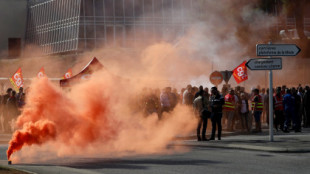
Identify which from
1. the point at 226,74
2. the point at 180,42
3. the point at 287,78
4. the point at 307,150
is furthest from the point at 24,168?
the point at 287,78

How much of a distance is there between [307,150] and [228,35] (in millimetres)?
19587

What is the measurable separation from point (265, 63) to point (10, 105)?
11051 mm

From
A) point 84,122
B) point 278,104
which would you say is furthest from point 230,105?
point 84,122

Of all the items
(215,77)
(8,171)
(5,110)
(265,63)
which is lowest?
(8,171)

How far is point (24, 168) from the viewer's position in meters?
12.5

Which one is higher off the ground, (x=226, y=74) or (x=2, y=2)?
(x=2, y=2)

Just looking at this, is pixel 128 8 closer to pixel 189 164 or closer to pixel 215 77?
pixel 215 77

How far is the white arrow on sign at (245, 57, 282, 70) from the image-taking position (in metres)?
18.5

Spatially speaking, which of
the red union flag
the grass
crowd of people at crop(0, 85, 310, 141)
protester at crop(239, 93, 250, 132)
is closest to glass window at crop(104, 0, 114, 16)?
the red union flag

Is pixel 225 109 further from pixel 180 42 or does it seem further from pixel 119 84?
pixel 180 42

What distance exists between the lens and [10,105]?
80.3 feet

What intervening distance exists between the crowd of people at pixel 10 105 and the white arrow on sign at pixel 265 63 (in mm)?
10127

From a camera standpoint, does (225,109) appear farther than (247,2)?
No

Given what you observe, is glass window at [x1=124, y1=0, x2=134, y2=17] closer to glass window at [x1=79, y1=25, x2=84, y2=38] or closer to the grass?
glass window at [x1=79, y1=25, x2=84, y2=38]
